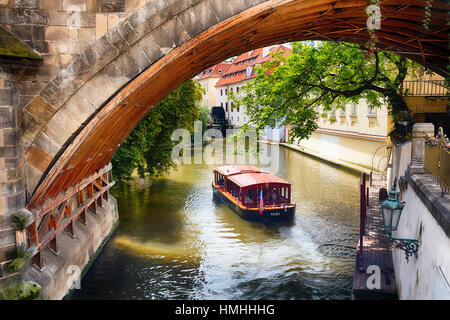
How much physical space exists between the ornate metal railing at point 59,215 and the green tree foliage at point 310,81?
546 cm

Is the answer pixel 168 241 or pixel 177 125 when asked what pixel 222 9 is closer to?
pixel 168 241

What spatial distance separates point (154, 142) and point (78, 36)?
12917 millimetres

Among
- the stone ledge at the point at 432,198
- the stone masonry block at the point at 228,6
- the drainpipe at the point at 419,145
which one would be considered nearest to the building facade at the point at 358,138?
the drainpipe at the point at 419,145

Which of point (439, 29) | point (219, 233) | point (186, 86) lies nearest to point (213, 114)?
point (186, 86)

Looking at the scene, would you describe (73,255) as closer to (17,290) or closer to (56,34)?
(17,290)

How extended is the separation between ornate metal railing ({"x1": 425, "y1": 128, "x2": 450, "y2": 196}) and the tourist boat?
10226 millimetres

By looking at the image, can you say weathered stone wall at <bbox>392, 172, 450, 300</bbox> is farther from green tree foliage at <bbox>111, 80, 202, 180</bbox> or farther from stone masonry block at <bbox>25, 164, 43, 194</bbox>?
green tree foliage at <bbox>111, 80, 202, 180</bbox>

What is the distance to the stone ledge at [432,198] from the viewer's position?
5539mm

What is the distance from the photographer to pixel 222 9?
7.17m

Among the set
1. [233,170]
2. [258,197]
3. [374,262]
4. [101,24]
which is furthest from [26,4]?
[233,170]

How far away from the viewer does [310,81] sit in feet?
49.3

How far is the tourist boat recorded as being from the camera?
18.5 m

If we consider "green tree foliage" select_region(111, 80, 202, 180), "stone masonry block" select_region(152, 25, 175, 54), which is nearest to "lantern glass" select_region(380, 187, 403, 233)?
"stone masonry block" select_region(152, 25, 175, 54)

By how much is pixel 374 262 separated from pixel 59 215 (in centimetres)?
748
